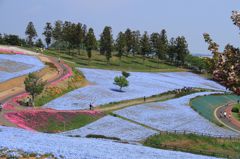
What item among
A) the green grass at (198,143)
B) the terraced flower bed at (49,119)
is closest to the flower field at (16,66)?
the terraced flower bed at (49,119)

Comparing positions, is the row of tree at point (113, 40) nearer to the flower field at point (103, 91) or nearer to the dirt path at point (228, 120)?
the flower field at point (103, 91)

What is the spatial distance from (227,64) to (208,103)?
280 feet

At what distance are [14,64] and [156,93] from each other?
3506 centimetres

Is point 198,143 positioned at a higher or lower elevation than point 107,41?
lower

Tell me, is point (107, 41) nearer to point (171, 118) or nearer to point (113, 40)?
point (113, 40)

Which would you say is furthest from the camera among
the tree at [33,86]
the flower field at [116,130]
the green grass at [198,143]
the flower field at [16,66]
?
the flower field at [16,66]

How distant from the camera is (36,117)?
58.0 metres

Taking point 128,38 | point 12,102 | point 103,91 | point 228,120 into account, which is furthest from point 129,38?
point 12,102

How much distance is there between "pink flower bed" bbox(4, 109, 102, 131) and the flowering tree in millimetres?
39789

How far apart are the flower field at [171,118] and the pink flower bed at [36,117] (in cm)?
1125

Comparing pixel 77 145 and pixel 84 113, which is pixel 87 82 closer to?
pixel 84 113

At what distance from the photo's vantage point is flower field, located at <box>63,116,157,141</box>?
54.3 metres

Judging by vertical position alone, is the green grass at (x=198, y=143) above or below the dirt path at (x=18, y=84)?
below

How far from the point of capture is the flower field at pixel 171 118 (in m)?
63.8
